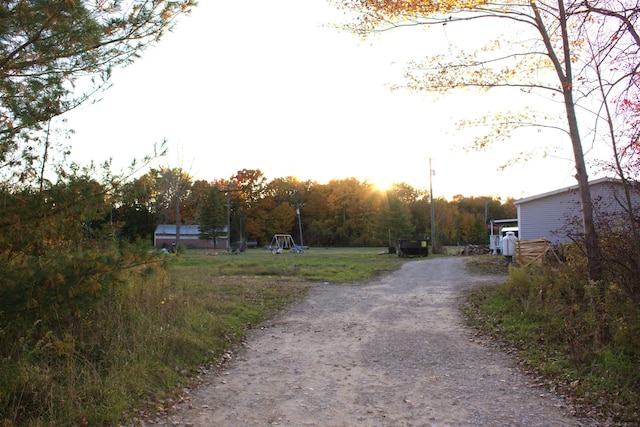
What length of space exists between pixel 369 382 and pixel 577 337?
2.99 meters

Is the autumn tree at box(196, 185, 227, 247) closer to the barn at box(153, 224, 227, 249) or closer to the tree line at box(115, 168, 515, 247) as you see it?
the barn at box(153, 224, 227, 249)

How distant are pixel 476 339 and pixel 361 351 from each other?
6.91 feet

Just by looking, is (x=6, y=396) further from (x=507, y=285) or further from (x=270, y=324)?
(x=507, y=285)

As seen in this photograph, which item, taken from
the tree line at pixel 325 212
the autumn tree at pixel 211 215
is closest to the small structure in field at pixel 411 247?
the autumn tree at pixel 211 215

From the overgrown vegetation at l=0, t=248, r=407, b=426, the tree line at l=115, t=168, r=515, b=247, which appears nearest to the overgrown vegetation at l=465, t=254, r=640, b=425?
the overgrown vegetation at l=0, t=248, r=407, b=426

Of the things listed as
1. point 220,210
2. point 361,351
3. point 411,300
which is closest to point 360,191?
point 220,210

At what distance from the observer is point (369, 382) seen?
5.75 meters

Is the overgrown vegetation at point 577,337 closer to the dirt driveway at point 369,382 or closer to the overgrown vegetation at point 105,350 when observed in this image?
the dirt driveway at point 369,382

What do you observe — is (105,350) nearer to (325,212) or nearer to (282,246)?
(282,246)

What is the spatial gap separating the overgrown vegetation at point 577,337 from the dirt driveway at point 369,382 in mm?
341

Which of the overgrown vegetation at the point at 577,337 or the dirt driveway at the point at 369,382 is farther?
the overgrown vegetation at the point at 577,337

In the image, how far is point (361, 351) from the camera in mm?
7293

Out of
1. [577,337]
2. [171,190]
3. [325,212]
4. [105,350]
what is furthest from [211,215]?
[577,337]

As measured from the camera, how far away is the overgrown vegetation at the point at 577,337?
16.5 ft
